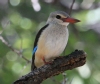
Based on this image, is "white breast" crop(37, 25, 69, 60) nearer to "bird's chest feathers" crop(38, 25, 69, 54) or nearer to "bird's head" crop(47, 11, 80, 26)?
"bird's chest feathers" crop(38, 25, 69, 54)

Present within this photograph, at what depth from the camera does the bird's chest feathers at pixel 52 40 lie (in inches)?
245

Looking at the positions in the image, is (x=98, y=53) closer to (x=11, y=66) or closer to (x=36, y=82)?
(x=11, y=66)

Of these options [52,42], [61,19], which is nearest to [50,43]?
[52,42]

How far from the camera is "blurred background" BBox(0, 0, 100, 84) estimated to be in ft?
28.9

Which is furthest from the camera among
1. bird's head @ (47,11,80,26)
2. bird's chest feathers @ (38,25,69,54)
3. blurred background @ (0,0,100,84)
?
blurred background @ (0,0,100,84)

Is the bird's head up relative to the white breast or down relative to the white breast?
up

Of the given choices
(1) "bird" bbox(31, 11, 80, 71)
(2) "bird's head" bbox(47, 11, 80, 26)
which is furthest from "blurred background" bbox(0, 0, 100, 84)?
(1) "bird" bbox(31, 11, 80, 71)

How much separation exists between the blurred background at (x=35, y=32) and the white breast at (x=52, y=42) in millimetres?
2261

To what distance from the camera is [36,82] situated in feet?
17.5

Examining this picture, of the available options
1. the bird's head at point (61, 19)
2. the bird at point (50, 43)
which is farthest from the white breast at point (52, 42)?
the bird's head at point (61, 19)

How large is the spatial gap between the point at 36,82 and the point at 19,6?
535 centimetres

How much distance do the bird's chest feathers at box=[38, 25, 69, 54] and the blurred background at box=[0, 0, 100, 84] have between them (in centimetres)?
228

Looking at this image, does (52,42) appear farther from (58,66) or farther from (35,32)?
(35,32)

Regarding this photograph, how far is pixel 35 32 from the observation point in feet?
34.4
